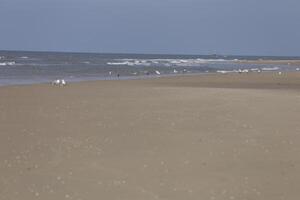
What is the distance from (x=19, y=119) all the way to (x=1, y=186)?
6357mm

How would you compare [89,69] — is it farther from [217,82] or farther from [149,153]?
[149,153]

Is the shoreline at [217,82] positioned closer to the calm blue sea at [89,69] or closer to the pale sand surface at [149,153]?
the calm blue sea at [89,69]

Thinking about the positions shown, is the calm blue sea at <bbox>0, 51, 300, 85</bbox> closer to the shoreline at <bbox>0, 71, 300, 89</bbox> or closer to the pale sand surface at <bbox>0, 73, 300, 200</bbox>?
the shoreline at <bbox>0, 71, 300, 89</bbox>

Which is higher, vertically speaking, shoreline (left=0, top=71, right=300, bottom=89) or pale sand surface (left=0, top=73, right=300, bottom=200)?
pale sand surface (left=0, top=73, right=300, bottom=200)

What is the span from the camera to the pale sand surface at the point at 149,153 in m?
6.70

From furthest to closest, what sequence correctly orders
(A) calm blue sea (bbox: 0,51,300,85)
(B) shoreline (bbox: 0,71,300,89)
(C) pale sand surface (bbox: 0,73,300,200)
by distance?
1. (A) calm blue sea (bbox: 0,51,300,85)
2. (B) shoreline (bbox: 0,71,300,89)
3. (C) pale sand surface (bbox: 0,73,300,200)

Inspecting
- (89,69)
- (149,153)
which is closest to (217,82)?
(89,69)

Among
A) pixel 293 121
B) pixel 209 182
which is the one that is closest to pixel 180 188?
pixel 209 182

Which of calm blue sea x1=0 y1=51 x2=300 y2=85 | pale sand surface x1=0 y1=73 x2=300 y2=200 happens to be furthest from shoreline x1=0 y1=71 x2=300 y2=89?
pale sand surface x1=0 y1=73 x2=300 y2=200

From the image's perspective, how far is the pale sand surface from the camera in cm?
670

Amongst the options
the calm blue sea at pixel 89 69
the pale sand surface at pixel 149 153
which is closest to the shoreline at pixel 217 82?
the calm blue sea at pixel 89 69

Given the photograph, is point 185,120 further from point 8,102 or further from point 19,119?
point 8,102

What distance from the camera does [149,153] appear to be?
886 cm

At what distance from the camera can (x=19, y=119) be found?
13.0 metres
